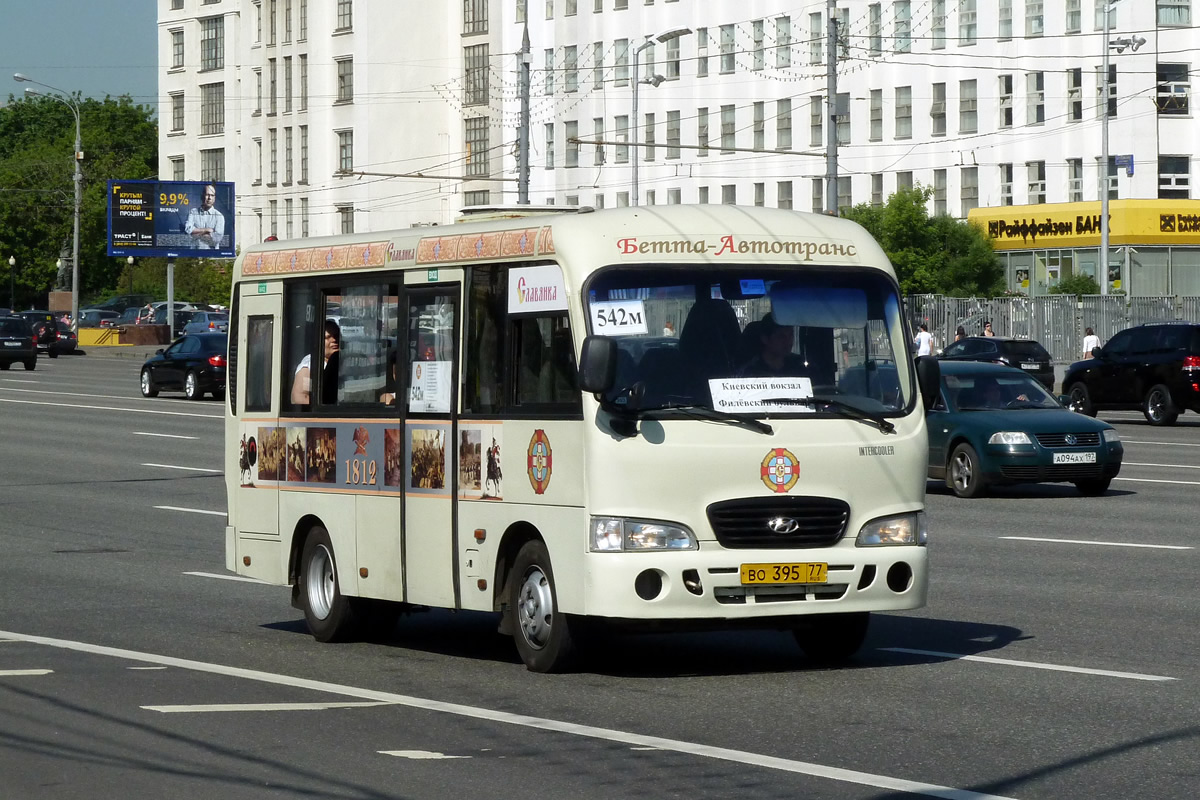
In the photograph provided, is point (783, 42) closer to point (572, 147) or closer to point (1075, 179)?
point (572, 147)

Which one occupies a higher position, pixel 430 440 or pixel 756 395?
pixel 756 395

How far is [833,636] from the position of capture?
11141 millimetres

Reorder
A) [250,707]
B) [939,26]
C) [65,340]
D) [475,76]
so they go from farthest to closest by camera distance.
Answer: [475,76] < [939,26] < [65,340] < [250,707]

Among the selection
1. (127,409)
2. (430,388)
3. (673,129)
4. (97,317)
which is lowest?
(127,409)

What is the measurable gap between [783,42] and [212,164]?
3640 cm

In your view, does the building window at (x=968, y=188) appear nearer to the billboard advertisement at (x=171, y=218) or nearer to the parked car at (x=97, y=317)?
the billboard advertisement at (x=171, y=218)

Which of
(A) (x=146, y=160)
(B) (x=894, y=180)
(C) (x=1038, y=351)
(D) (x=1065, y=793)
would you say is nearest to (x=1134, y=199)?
(B) (x=894, y=180)

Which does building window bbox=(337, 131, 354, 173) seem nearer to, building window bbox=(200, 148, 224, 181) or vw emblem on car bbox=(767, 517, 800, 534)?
building window bbox=(200, 148, 224, 181)

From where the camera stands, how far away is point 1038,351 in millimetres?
49562

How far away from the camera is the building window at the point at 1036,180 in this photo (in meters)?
77.6

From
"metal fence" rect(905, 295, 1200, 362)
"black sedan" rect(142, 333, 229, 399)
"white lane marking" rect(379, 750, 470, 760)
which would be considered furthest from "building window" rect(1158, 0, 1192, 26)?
"white lane marking" rect(379, 750, 470, 760)

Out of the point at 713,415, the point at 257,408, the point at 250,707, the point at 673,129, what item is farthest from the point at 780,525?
the point at 673,129

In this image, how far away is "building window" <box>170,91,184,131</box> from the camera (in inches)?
4357

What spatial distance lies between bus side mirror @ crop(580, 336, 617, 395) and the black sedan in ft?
125
